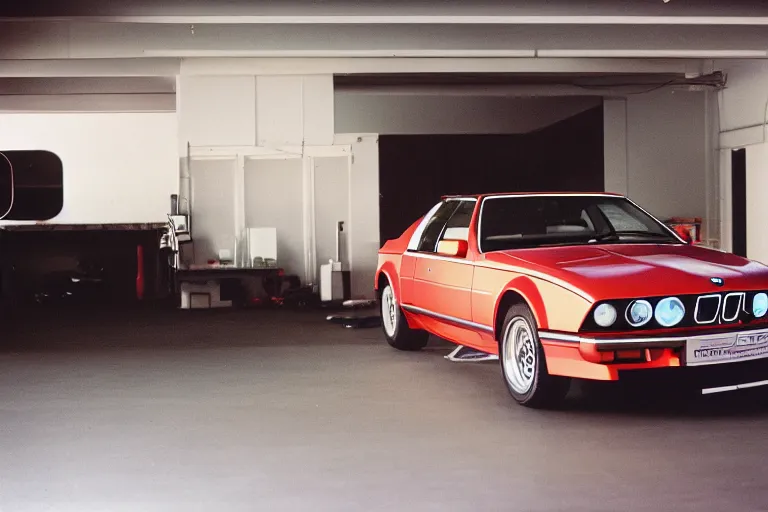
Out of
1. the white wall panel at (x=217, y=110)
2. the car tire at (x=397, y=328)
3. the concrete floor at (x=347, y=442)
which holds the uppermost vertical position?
the white wall panel at (x=217, y=110)

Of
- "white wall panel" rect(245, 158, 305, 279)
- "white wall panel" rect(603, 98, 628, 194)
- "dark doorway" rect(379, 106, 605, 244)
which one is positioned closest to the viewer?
"white wall panel" rect(245, 158, 305, 279)

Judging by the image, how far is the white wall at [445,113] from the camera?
19297 millimetres

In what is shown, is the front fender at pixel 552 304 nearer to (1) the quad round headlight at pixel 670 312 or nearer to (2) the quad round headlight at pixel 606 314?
(2) the quad round headlight at pixel 606 314

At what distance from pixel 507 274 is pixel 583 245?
2.13ft

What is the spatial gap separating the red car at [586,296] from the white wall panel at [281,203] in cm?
731

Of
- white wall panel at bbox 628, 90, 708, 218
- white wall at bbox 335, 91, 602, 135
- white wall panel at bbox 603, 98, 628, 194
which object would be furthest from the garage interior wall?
white wall at bbox 335, 91, 602, 135

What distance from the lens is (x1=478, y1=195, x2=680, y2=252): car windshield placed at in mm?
6000

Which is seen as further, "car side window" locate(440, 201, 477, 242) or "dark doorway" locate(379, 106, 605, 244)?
"dark doorway" locate(379, 106, 605, 244)

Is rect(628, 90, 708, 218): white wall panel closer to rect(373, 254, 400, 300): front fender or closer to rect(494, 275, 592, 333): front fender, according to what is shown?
rect(373, 254, 400, 300): front fender

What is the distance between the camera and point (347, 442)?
4496 mm

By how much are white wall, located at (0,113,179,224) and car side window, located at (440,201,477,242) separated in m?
11.1

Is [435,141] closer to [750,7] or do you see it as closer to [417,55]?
[417,55]

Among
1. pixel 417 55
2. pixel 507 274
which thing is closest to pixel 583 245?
pixel 507 274

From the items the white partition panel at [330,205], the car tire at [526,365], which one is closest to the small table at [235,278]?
the white partition panel at [330,205]
